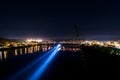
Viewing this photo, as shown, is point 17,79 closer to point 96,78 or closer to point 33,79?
point 33,79

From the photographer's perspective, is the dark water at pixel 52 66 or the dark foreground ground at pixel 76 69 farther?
the dark water at pixel 52 66

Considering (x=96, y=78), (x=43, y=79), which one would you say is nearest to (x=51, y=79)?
(x=43, y=79)

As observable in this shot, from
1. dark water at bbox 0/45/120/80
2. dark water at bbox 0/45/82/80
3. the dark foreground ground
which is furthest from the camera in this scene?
dark water at bbox 0/45/82/80

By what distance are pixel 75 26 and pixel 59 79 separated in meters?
89.8

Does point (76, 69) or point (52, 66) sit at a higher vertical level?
point (76, 69)

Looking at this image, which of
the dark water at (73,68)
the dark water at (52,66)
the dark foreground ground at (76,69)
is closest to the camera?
the dark foreground ground at (76,69)

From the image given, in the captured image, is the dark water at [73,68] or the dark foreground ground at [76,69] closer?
the dark foreground ground at [76,69]

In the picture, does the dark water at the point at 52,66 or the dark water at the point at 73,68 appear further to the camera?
the dark water at the point at 52,66

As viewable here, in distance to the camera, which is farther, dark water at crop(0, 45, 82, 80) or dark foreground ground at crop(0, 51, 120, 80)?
dark water at crop(0, 45, 82, 80)

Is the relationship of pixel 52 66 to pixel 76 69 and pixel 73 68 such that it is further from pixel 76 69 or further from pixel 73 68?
pixel 76 69

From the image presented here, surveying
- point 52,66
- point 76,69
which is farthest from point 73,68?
point 52,66

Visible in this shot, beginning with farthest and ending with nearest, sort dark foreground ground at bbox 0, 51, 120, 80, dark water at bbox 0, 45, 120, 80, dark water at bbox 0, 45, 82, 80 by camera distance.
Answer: dark water at bbox 0, 45, 82, 80
dark water at bbox 0, 45, 120, 80
dark foreground ground at bbox 0, 51, 120, 80

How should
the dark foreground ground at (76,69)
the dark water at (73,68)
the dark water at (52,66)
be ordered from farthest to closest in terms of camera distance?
1. the dark water at (52,66)
2. the dark water at (73,68)
3. the dark foreground ground at (76,69)

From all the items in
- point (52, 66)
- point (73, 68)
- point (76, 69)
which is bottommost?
point (52, 66)
